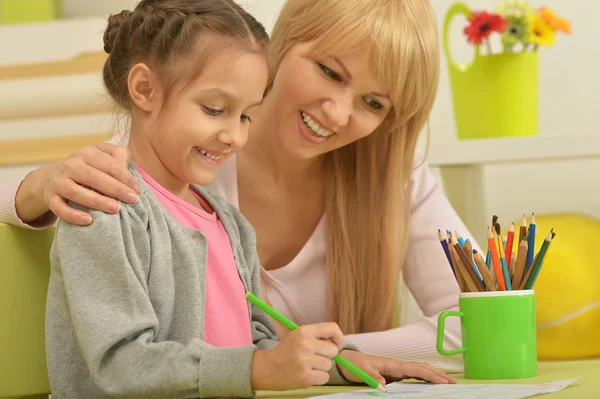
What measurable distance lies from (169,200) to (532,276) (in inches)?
16.5

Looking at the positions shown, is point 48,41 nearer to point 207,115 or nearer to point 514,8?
point 514,8

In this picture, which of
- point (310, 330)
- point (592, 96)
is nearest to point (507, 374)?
point (310, 330)

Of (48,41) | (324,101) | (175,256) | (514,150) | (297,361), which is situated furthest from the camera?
(48,41)

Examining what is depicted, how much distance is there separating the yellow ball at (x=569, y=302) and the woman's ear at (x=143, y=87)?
2.02 ft

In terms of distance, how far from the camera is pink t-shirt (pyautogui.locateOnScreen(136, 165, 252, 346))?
97cm

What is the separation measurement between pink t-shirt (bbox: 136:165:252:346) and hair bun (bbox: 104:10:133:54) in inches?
6.5

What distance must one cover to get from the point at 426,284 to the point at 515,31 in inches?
25.2

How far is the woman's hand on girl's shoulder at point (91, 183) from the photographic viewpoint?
0.87 meters

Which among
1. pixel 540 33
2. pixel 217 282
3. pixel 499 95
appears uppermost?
pixel 540 33

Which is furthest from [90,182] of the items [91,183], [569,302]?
[569,302]

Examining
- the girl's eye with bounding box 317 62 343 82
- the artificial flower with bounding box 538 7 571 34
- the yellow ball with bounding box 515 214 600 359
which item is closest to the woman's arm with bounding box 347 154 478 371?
the yellow ball with bounding box 515 214 600 359

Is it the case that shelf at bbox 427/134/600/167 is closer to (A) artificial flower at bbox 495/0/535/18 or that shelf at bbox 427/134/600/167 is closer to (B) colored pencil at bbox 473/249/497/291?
(A) artificial flower at bbox 495/0/535/18

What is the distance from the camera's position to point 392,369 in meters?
1.01

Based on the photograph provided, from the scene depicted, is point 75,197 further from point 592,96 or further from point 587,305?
point 592,96
